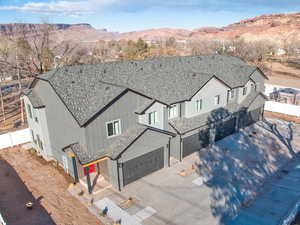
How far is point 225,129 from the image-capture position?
90.4 feet

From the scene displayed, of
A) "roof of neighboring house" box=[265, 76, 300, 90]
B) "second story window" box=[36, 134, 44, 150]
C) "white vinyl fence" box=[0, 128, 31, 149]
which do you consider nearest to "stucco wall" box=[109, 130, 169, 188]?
"second story window" box=[36, 134, 44, 150]

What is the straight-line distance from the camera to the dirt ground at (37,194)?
51.5 feet

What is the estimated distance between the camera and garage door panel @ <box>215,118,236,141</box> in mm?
26663

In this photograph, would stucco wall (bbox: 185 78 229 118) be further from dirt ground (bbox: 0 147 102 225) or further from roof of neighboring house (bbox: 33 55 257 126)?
dirt ground (bbox: 0 147 102 225)

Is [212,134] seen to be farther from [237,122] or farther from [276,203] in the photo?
[276,203]

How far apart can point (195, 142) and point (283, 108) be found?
765 inches

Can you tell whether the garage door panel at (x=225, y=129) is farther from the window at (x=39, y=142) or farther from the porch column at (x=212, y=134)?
the window at (x=39, y=142)

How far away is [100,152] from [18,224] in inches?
273

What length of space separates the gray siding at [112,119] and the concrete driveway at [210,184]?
3967 mm

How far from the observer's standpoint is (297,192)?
1805 cm

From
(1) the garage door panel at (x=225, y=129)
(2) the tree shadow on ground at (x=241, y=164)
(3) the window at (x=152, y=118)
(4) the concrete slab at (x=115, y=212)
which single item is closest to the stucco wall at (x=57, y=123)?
(4) the concrete slab at (x=115, y=212)

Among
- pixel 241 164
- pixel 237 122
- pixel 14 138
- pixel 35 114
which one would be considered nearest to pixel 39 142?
pixel 35 114

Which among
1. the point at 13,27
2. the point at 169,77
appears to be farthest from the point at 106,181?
the point at 13,27

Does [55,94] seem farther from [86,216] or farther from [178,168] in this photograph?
[178,168]
